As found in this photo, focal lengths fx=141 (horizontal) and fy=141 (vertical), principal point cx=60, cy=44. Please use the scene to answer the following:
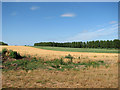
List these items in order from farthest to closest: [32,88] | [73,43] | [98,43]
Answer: [73,43] → [98,43] → [32,88]

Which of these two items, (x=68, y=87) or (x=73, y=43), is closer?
(x=68, y=87)

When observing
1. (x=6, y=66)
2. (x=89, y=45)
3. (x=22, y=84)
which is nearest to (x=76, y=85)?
(x=22, y=84)

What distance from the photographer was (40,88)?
6.81 m

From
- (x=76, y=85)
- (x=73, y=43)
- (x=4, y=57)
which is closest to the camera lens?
(x=76, y=85)

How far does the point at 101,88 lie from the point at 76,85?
126 centimetres

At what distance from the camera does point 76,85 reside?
7.35 meters

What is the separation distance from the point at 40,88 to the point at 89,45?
75.6 meters

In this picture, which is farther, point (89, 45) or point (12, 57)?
point (89, 45)

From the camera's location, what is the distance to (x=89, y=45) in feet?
263

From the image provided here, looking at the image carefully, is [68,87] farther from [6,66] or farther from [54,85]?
[6,66]

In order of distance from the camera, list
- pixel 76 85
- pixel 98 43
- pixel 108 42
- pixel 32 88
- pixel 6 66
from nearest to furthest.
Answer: pixel 32 88 < pixel 76 85 < pixel 6 66 < pixel 108 42 < pixel 98 43

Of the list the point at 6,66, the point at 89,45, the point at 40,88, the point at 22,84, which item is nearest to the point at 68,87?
the point at 40,88

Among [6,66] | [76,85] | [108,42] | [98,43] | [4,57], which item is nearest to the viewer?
[76,85]

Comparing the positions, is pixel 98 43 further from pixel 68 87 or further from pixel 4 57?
pixel 68 87
